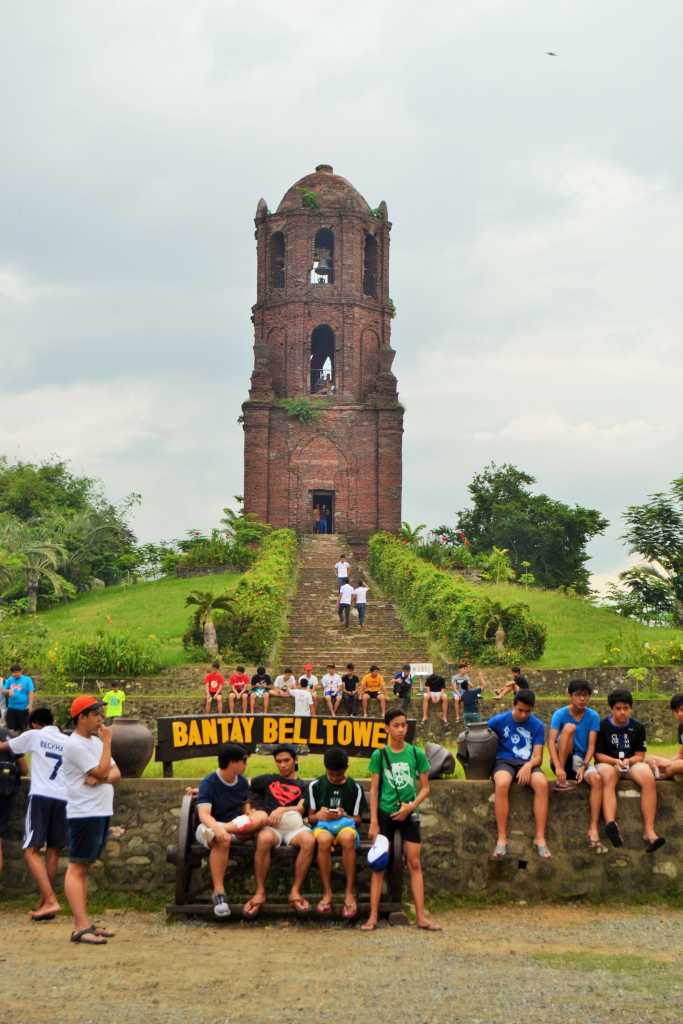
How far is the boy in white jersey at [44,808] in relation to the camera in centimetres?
868

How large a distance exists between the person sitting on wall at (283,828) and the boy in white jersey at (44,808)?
1495mm

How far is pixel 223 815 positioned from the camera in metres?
8.62

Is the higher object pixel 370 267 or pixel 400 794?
pixel 370 267

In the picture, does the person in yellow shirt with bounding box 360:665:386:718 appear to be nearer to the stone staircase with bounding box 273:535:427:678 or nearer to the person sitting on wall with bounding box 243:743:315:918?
the stone staircase with bounding box 273:535:427:678

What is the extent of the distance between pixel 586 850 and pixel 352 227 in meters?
40.7

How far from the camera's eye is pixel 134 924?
28.4ft

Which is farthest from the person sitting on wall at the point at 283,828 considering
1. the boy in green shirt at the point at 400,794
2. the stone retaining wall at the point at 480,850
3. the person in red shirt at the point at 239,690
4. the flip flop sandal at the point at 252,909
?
the person in red shirt at the point at 239,690

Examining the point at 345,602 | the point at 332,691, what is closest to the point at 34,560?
the point at 345,602

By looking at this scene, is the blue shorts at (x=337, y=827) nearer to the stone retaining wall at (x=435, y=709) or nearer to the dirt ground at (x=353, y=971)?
the dirt ground at (x=353, y=971)

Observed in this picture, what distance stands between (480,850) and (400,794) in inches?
49.9

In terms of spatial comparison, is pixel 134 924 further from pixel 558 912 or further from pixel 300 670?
pixel 300 670

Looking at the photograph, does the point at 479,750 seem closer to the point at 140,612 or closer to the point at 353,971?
the point at 353,971

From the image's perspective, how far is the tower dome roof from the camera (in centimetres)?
4788

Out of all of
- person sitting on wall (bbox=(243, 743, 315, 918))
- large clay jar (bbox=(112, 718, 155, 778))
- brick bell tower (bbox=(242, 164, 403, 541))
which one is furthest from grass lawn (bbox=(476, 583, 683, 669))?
Result: person sitting on wall (bbox=(243, 743, 315, 918))
